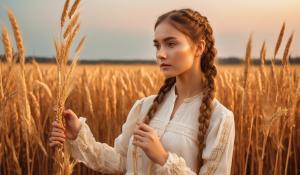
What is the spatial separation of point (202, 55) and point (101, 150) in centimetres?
48

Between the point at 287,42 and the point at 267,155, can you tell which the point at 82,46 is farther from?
the point at 267,155

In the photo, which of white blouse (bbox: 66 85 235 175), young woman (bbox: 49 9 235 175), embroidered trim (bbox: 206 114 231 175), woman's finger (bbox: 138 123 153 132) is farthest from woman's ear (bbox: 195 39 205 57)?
woman's finger (bbox: 138 123 153 132)

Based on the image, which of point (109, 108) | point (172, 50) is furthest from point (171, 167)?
point (109, 108)

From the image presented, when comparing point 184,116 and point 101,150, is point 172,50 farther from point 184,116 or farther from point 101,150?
point 101,150

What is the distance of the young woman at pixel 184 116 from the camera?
4.63 ft

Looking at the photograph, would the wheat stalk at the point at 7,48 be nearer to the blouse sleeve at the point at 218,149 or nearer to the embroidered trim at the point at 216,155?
the blouse sleeve at the point at 218,149

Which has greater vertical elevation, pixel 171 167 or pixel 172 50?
pixel 172 50

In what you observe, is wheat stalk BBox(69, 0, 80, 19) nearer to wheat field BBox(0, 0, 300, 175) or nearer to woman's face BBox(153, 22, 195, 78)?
wheat field BBox(0, 0, 300, 175)

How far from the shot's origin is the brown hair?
57.0 inches

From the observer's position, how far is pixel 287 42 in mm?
1828

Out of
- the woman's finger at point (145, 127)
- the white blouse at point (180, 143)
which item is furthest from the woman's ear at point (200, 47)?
the woman's finger at point (145, 127)

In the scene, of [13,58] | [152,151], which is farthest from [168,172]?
[13,58]

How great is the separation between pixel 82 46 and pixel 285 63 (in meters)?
1.01

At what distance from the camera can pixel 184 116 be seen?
149 cm
